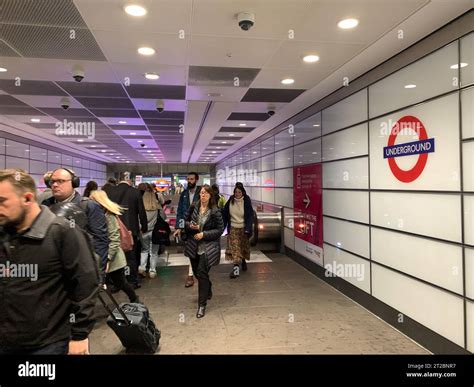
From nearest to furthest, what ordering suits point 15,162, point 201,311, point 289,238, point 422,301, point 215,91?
point 422,301 < point 201,311 < point 215,91 < point 289,238 < point 15,162

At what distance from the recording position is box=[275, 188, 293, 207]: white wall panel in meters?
8.02

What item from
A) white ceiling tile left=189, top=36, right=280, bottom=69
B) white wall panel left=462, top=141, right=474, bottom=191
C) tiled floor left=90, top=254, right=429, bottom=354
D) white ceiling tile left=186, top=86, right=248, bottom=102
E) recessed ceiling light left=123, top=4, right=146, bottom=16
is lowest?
tiled floor left=90, top=254, right=429, bottom=354

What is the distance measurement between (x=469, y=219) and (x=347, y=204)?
7.35ft

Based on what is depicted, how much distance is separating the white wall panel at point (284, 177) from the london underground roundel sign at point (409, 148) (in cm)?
390

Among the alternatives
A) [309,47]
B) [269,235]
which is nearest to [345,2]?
[309,47]

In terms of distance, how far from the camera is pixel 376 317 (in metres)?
4.22

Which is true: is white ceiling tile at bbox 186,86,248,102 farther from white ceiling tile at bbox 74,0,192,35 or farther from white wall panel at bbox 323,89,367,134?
white ceiling tile at bbox 74,0,192,35

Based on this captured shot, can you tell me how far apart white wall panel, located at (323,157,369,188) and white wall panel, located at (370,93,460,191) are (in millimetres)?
513

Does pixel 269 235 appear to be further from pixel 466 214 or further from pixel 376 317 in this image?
pixel 466 214

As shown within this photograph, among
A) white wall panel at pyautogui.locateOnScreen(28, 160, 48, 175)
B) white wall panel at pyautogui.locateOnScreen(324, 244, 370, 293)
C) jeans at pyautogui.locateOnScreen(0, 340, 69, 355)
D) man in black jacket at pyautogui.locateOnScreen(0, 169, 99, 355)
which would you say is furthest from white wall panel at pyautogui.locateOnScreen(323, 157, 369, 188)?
white wall panel at pyautogui.locateOnScreen(28, 160, 48, 175)

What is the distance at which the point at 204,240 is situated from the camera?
4.23 meters

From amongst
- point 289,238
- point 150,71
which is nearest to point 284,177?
point 289,238

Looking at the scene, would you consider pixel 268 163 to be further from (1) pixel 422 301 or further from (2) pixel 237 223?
(1) pixel 422 301
